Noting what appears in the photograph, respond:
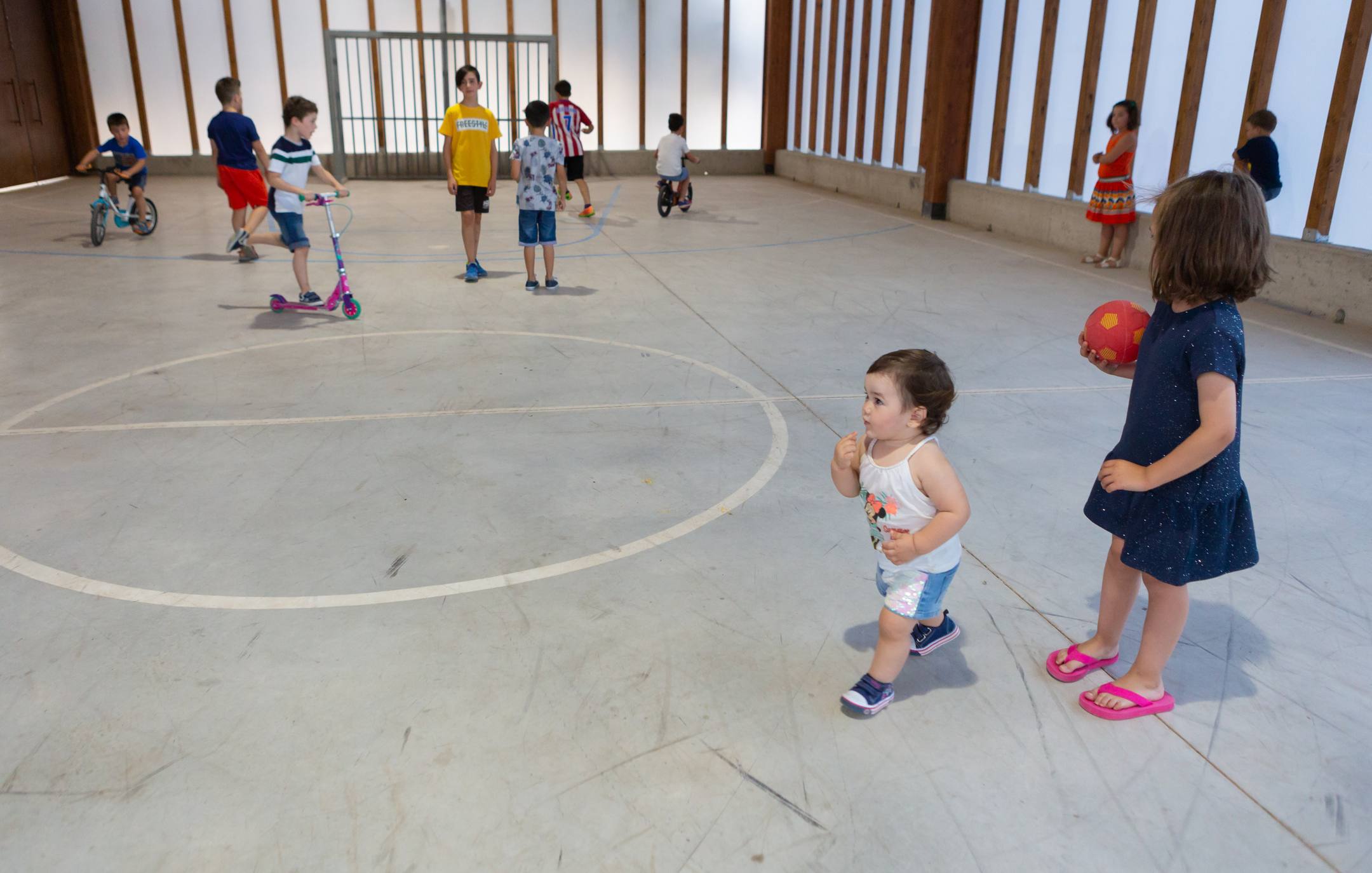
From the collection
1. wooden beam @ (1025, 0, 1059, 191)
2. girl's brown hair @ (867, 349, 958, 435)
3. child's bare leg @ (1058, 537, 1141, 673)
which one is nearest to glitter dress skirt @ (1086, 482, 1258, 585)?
child's bare leg @ (1058, 537, 1141, 673)

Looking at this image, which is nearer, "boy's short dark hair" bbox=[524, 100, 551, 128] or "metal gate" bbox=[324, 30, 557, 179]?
"boy's short dark hair" bbox=[524, 100, 551, 128]

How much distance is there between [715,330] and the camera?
6.74m

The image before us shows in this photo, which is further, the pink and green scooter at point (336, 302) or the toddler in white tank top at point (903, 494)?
the pink and green scooter at point (336, 302)

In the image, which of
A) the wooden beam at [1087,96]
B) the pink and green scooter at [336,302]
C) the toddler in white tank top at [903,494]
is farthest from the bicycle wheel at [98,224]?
the wooden beam at [1087,96]

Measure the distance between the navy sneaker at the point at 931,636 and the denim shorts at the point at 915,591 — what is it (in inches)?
14.0

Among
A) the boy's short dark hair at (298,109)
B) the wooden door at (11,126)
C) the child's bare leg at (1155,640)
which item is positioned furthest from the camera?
the wooden door at (11,126)

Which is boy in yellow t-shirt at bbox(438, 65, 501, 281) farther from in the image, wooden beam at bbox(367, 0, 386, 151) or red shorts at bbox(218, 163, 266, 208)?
Result: wooden beam at bbox(367, 0, 386, 151)

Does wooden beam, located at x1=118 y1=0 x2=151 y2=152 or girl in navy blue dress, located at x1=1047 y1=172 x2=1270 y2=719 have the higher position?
wooden beam, located at x1=118 y1=0 x2=151 y2=152

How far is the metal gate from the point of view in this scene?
18.1 metres

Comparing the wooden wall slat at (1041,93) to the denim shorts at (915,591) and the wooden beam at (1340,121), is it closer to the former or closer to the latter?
the wooden beam at (1340,121)

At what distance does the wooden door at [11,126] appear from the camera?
49.5 ft

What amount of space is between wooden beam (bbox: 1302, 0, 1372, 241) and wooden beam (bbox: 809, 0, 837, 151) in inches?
435

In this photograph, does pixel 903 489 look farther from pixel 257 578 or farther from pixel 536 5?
pixel 536 5

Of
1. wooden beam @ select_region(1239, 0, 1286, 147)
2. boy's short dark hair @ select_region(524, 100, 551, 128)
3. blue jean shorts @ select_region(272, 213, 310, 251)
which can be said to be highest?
wooden beam @ select_region(1239, 0, 1286, 147)
